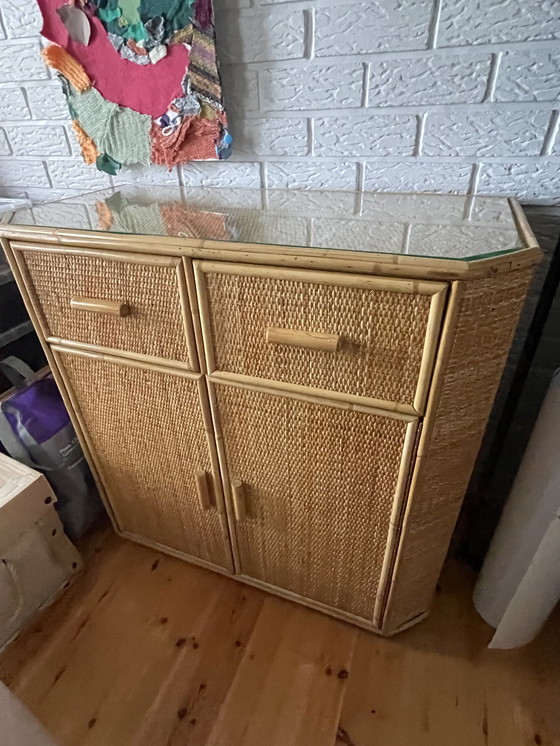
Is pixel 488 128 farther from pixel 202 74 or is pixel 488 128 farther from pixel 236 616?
pixel 236 616

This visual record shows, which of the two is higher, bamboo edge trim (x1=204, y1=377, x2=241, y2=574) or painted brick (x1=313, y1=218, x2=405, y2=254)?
painted brick (x1=313, y1=218, x2=405, y2=254)

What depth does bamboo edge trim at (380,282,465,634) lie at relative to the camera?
0.65 metres

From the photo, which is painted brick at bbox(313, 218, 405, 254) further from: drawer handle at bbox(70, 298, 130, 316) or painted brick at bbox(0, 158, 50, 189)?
painted brick at bbox(0, 158, 50, 189)

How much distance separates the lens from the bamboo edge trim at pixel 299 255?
63 cm

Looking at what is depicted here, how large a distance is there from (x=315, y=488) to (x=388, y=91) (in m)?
0.83

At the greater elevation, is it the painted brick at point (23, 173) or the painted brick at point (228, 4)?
the painted brick at point (228, 4)

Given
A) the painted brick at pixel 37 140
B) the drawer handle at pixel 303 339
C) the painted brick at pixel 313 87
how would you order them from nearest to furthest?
the drawer handle at pixel 303 339, the painted brick at pixel 313 87, the painted brick at pixel 37 140

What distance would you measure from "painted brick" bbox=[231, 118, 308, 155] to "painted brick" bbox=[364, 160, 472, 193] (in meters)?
0.17

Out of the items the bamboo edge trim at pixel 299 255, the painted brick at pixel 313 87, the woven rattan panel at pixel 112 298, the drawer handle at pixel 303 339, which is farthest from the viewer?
the painted brick at pixel 313 87

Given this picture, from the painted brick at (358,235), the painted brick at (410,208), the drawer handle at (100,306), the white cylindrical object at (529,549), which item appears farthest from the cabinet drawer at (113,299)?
the white cylindrical object at (529,549)

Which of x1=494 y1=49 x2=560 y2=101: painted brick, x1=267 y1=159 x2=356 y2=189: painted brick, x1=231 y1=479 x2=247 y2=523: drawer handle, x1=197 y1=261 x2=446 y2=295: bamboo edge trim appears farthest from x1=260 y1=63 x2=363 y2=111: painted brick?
x1=231 y1=479 x2=247 y2=523: drawer handle

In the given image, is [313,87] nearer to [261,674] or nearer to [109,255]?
[109,255]

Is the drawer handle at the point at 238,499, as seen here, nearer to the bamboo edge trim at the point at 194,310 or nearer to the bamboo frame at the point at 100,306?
the bamboo edge trim at the point at 194,310

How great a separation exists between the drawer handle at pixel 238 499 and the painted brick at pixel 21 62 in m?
1.14
